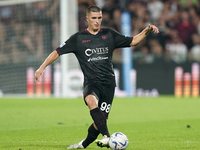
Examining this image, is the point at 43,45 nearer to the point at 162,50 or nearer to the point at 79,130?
the point at 162,50

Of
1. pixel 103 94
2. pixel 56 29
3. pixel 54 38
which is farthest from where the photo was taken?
pixel 56 29

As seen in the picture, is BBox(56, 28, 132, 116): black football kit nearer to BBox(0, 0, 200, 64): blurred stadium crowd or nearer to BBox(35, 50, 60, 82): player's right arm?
BBox(35, 50, 60, 82): player's right arm

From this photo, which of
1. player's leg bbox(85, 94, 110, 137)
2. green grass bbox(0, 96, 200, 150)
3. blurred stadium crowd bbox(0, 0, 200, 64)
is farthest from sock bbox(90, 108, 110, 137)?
blurred stadium crowd bbox(0, 0, 200, 64)

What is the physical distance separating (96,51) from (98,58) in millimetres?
99

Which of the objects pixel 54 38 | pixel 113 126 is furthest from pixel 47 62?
pixel 54 38

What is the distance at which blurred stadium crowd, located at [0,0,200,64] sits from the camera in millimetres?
18641

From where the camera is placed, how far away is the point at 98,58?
5.88 meters

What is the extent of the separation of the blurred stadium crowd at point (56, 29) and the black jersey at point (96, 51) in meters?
12.0

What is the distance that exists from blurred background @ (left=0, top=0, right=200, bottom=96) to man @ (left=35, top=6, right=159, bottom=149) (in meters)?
11.8

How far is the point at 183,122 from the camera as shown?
9422 millimetres

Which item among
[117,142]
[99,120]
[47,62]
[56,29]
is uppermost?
[56,29]

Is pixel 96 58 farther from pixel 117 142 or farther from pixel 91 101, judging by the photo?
pixel 117 142

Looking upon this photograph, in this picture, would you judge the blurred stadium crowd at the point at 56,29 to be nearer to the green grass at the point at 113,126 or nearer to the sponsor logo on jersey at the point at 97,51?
the green grass at the point at 113,126

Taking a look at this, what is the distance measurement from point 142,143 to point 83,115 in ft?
15.8
